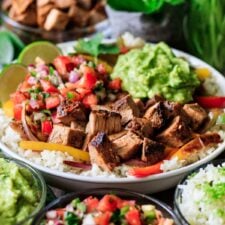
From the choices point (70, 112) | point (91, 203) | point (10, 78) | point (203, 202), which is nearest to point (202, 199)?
point (203, 202)

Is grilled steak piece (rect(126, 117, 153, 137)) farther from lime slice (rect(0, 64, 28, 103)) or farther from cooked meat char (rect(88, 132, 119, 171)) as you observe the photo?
lime slice (rect(0, 64, 28, 103))

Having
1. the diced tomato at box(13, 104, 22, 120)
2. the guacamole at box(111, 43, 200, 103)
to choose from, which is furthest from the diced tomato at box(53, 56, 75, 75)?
the diced tomato at box(13, 104, 22, 120)

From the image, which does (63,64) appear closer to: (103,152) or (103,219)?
(103,152)

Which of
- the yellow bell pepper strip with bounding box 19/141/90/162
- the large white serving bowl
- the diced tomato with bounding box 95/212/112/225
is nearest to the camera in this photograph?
the diced tomato with bounding box 95/212/112/225

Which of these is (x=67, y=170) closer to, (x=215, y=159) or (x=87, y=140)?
(x=87, y=140)

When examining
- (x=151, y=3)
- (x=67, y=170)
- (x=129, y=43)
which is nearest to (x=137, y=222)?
(x=67, y=170)

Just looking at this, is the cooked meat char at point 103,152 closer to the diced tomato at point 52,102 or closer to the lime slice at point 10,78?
the diced tomato at point 52,102
